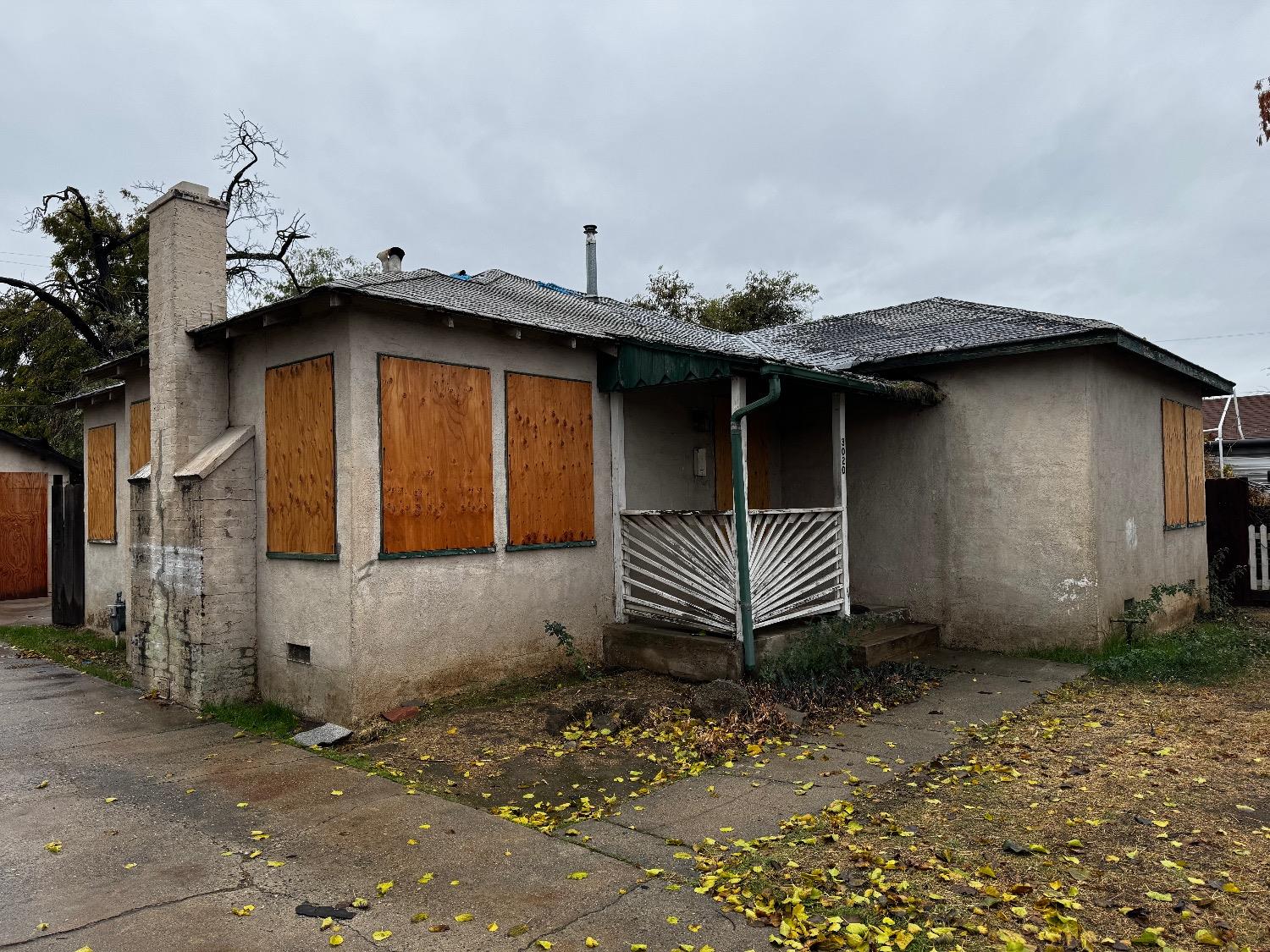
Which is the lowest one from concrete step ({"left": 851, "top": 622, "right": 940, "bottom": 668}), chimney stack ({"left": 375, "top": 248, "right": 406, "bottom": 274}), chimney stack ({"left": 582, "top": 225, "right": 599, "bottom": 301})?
concrete step ({"left": 851, "top": 622, "right": 940, "bottom": 668})

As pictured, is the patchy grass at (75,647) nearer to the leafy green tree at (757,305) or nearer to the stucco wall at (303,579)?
the stucco wall at (303,579)

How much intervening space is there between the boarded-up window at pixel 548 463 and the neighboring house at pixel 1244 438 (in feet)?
57.6

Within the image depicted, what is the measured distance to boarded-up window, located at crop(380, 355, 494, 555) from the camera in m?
6.70

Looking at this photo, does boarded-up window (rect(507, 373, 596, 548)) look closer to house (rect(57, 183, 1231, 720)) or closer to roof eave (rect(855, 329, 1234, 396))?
house (rect(57, 183, 1231, 720))

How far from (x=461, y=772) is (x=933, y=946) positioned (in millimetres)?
3258

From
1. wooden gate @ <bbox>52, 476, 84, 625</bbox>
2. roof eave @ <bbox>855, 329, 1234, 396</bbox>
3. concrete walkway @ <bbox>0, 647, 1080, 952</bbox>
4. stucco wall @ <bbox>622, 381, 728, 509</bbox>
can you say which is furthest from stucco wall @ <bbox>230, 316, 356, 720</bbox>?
wooden gate @ <bbox>52, 476, 84, 625</bbox>

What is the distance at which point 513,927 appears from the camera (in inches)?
132

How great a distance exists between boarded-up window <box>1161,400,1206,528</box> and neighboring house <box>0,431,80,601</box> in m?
18.8

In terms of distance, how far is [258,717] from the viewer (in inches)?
274

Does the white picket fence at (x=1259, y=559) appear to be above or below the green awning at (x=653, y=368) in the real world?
below

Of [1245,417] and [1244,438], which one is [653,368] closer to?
[1244,438]

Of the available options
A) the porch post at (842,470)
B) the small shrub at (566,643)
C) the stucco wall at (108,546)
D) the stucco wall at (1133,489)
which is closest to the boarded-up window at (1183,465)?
the stucco wall at (1133,489)

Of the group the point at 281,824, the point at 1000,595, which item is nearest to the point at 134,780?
the point at 281,824

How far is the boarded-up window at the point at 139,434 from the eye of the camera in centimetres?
981
